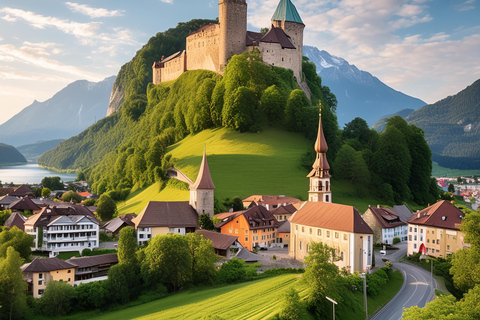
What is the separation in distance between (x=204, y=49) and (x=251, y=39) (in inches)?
581

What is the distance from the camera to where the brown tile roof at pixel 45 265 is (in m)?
42.7

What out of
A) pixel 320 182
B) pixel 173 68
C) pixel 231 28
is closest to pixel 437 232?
pixel 320 182

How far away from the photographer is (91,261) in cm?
4628

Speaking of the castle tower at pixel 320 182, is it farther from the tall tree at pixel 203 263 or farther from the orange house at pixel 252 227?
the tall tree at pixel 203 263

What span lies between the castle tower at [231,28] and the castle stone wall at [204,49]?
5025mm

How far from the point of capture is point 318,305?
35.9 meters

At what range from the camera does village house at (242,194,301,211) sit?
230ft

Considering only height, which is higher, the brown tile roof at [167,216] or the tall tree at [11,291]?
the brown tile roof at [167,216]

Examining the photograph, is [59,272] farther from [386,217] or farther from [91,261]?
[386,217]

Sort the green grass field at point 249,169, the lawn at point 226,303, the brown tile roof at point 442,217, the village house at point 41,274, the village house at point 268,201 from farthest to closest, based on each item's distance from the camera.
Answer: the green grass field at point 249,169
the village house at point 268,201
the brown tile roof at point 442,217
the village house at point 41,274
the lawn at point 226,303

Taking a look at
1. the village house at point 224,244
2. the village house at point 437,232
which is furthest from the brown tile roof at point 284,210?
the village house at point 437,232

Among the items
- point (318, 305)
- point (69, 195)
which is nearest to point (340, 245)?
point (318, 305)

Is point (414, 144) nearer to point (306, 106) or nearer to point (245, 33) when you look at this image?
point (306, 106)

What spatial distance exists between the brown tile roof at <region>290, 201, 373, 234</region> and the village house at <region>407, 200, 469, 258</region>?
373 inches
